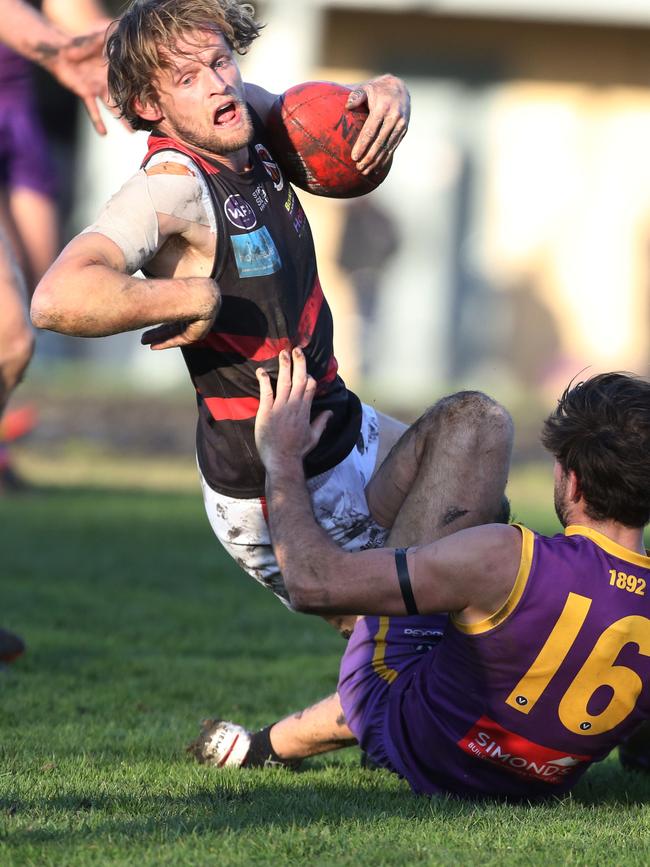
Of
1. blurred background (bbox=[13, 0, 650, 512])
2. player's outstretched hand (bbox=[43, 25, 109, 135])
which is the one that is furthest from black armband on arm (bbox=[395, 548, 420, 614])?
blurred background (bbox=[13, 0, 650, 512])

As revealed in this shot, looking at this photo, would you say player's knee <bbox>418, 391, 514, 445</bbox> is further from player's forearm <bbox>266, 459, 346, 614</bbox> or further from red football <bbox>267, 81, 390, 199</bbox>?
red football <bbox>267, 81, 390, 199</bbox>

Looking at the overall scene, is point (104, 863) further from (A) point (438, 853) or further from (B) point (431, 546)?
(B) point (431, 546)

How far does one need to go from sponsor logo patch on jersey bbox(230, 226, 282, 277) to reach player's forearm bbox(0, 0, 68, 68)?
5.12 ft

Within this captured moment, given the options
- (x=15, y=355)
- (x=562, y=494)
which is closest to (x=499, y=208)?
(x=15, y=355)

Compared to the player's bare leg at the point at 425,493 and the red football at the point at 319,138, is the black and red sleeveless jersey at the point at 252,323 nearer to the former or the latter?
the red football at the point at 319,138

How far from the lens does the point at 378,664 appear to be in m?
4.06

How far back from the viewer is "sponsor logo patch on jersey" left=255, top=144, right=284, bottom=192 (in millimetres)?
4195

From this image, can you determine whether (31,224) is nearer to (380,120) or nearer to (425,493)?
(380,120)

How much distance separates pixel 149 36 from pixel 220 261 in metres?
0.64

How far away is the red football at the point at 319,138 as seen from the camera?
14.1 feet

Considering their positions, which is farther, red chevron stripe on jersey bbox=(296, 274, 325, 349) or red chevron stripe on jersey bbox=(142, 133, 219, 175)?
red chevron stripe on jersey bbox=(296, 274, 325, 349)

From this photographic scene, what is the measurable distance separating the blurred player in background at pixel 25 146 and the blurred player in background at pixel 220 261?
860 mm

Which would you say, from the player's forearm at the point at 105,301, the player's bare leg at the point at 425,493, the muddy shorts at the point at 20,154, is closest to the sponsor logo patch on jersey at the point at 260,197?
the player's forearm at the point at 105,301

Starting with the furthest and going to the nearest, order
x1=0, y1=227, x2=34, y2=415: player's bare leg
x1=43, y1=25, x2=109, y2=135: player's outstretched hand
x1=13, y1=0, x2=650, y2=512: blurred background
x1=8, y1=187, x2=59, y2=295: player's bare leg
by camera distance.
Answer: x1=13, y1=0, x2=650, y2=512: blurred background, x1=8, y1=187, x2=59, y2=295: player's bare leg, x1=0, y1=227, x2=34, y2=415: player's bare leg, x1=43, y1=25, x2=109, y2=135: player's outstretched hand
